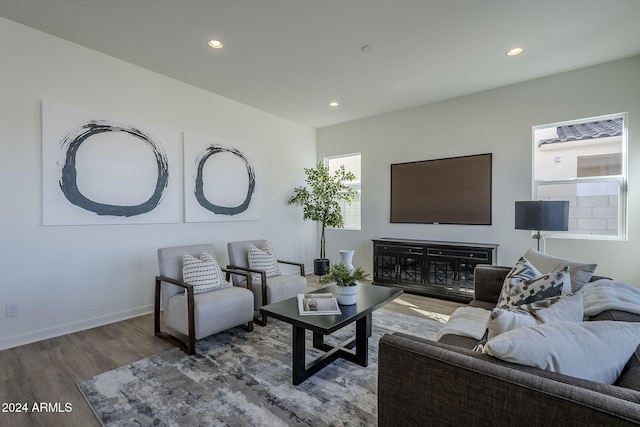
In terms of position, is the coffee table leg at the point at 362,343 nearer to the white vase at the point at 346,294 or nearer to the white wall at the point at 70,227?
the white vase at the point at 346,294

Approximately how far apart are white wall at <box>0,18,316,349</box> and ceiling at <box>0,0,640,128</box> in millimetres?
220

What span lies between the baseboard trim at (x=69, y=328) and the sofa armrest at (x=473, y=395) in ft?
10.8

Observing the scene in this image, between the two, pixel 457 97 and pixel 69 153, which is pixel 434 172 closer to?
pixel 457 97

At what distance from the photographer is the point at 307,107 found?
4.81m

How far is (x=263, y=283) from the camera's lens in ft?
10.5

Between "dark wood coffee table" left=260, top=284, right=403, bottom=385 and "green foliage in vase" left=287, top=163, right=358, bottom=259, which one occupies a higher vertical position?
"green foliage in vase" left=287, top=163, right=358, bottom=259

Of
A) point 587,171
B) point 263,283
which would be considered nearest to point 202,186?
point 263,283

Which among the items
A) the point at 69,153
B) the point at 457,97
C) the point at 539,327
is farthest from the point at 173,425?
the point at 457,97

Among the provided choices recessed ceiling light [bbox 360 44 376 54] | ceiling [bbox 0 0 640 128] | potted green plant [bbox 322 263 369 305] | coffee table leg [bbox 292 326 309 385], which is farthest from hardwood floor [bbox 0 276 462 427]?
recessed ceiling light [bbox 360 44 376 54]

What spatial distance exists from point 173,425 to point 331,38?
3271mm

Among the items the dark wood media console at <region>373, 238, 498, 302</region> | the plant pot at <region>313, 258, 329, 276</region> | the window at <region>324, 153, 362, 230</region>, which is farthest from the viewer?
the window at <region>324, 153, 362, 230</region>

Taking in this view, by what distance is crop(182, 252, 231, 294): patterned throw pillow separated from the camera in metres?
2.87

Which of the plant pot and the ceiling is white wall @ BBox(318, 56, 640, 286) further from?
the plant pot

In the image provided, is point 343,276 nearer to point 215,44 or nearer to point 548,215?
point 548,215
